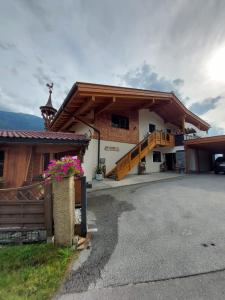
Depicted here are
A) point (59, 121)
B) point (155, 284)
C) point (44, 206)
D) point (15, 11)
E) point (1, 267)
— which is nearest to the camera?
point (155, 284)

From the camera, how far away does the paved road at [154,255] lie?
85.8 inches

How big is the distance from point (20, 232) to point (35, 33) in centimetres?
958

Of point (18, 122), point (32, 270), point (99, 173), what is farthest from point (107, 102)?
point (18, 122)

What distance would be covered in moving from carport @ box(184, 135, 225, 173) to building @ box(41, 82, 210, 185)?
85cm

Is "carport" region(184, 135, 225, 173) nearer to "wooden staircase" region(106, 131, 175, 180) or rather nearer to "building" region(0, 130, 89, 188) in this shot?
"wooden staircase" region(106, 131, 175, 180)

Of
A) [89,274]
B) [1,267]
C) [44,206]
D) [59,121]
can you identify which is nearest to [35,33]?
[59,121]

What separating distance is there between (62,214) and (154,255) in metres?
1.98

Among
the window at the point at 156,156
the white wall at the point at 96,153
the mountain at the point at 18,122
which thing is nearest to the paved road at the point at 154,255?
the white wall at the point at 96,153

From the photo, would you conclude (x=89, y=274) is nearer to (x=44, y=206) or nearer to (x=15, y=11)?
(x=44, y=206)

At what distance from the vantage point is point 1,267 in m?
2.72

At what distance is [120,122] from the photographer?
1372 centimetres

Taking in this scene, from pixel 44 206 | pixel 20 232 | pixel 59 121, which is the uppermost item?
pixel 59 121

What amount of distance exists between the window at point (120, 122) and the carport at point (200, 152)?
637 centimetres

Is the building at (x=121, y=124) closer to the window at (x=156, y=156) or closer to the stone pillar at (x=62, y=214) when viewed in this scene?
the window at (x=156, y=156)
